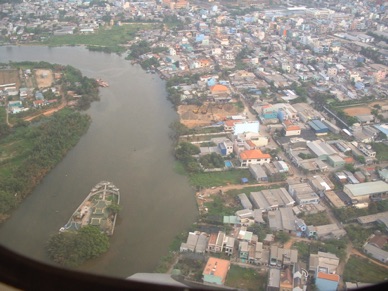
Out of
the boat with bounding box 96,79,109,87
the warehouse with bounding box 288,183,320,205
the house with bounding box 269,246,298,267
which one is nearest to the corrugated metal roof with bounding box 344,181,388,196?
the warehouse with bounding box 288,183,320,205

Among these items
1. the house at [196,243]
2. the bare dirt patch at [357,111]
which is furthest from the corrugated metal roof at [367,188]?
the bare dirt patch at [357,111]

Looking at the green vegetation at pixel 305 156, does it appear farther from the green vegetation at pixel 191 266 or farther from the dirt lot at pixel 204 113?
the green vegetation at pixel 191 266

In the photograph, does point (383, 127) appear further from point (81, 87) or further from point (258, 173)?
point (81, 87)

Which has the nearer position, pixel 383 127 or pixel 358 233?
pixel 358 233

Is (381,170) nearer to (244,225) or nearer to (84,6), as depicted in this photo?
(244,225)

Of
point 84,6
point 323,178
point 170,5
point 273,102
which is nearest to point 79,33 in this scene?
point 84,6

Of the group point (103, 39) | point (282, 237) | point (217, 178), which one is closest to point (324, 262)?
point (282, 237)
